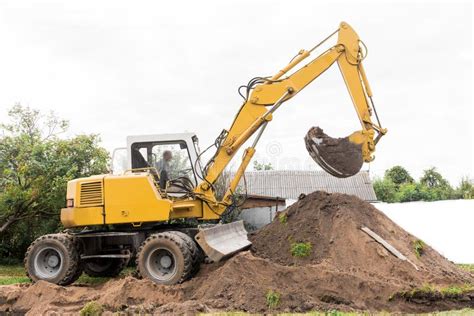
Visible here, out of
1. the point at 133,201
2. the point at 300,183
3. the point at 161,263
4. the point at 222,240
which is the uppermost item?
the point at 300,183

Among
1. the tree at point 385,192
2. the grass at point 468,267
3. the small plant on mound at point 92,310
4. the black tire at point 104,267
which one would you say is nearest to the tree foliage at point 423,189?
the tree at point 385,192

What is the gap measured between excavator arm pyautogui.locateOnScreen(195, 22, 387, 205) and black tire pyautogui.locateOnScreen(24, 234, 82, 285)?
2.81 metres

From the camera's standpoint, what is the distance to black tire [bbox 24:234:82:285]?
11.2m

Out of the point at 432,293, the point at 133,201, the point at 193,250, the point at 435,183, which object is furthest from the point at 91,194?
the point at 435,183

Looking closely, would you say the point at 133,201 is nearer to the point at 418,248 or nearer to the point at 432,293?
the point at 432,293

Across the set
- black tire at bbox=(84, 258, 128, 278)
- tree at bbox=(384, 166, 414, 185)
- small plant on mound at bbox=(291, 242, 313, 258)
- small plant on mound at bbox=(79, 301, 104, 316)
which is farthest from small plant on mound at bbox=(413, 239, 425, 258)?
tree at bbox=(384, 166, 414, 185)

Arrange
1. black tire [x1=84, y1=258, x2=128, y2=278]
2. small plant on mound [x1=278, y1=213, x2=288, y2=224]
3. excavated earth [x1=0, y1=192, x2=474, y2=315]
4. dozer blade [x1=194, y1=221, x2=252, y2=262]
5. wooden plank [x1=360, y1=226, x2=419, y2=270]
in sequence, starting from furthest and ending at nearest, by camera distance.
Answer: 1. small plant on mound [x1=278, y1=213, x2=288, y2=224]
2. black tire [x1=84, y1=258, x2=128, y2=278]
3. wooden plank [x1=360, y1=226, x2=419, y2=270]
4. dozer blade [x1=194, y1=221, x2=252, y2=262]
5. excavated earth [x1=0, y1=192, x2=474, y2=315]

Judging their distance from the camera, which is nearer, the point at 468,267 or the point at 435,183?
the point at 468,267

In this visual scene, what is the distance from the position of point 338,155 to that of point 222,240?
2.87 metres

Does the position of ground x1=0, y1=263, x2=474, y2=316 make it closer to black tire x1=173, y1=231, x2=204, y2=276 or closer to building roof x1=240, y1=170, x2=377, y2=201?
black tire x1=173, y1=231, x2=204, y2=276

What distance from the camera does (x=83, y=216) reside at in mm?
11305

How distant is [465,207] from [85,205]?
1102cm

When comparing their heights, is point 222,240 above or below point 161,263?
above

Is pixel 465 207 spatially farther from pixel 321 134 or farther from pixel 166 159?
pixel 166 159
